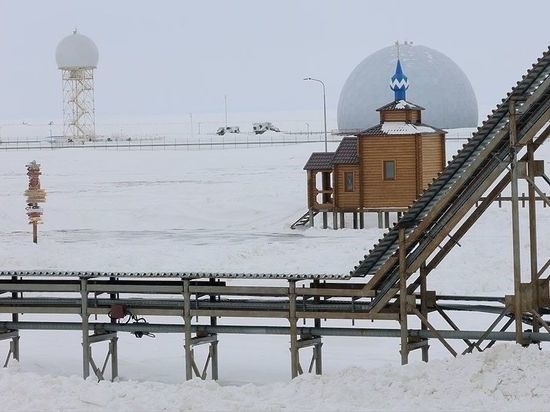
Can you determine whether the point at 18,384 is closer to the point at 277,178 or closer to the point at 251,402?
the point at 251,402

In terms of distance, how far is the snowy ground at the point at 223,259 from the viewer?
69.1 feet

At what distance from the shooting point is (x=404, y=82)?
61.0 metres

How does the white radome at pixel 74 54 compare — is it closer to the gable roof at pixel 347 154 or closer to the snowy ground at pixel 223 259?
the snowy ground at pixel 223 259

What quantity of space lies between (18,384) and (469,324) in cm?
1233

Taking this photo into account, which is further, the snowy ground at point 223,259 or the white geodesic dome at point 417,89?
the white geodesic dome at point 417,89

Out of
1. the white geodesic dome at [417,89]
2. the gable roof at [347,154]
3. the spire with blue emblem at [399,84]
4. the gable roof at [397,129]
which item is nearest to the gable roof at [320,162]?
the gable roof at [347,154]

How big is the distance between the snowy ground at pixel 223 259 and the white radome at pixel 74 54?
1108 inches

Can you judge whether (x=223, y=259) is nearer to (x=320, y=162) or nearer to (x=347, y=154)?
(x=347, y=154)

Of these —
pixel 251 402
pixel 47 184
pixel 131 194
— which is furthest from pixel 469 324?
pixel 47 184

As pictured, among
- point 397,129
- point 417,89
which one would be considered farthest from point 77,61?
point 397,129

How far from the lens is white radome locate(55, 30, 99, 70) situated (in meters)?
130

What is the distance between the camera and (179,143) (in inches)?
4550

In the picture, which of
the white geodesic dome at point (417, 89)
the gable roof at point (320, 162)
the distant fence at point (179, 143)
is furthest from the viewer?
the distant fence at point (179, 143)

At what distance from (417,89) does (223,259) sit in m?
53.2
